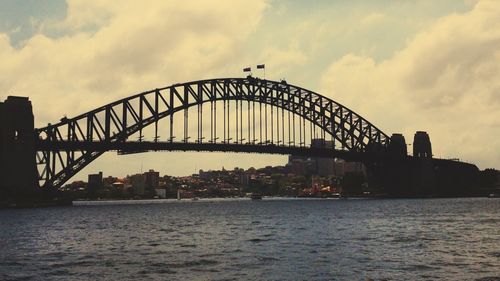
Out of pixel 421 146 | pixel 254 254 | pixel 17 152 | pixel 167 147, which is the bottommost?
pixel 254 254

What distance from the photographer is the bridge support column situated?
306 feet

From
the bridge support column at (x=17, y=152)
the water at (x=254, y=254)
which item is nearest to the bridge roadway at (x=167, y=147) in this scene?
the bridge support column at (x=17, y=152)

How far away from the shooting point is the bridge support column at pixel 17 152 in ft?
306

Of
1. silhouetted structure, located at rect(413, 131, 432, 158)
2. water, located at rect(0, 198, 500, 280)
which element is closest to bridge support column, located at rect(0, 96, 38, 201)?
water, located at rect(0, 198, 500, 280)

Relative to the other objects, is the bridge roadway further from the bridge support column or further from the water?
the water

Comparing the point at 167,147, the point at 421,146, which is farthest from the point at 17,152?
the point at 421,146

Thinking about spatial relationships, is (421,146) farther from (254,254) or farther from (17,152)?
(254,254)

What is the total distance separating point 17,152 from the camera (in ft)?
313

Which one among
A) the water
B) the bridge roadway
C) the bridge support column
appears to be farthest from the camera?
the bridge roadway

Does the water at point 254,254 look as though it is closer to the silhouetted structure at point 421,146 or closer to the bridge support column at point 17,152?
the bridge support column at point 17,152

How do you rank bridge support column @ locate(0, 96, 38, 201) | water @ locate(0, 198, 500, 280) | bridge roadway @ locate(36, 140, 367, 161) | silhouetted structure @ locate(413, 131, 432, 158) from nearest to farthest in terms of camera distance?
water @ locate(0, 198, 500, 280)
bridge support column @ locate(0, 96, 38, 201)
bridge roadway @ locate(36, 140, 367, 161)
silhouetted structure @ locate(413, 131, 432, 158)

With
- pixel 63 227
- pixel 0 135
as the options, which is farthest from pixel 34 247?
pixel 0 135

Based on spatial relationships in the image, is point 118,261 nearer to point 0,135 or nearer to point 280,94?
point 0,135

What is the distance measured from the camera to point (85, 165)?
351 ft
